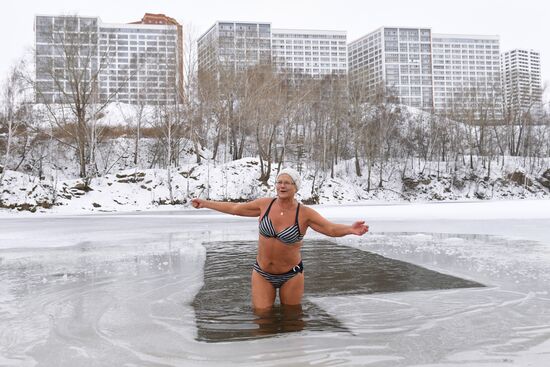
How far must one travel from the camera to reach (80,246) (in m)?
9.41

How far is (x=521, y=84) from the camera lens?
6231 cm

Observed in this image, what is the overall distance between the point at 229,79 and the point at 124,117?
974 cm

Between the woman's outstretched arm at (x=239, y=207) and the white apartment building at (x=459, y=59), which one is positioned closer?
the woman's outstretched arm at (x=239, y=207)

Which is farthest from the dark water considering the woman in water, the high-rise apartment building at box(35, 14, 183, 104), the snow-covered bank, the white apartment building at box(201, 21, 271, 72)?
the white apartment building at box(201, 21, 271, 72)

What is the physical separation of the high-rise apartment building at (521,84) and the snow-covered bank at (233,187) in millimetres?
10020

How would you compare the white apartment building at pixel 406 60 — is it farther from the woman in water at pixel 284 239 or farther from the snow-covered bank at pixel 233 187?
the woman in water at pixel 284 239

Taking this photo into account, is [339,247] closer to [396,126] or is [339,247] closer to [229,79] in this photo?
[229,79]

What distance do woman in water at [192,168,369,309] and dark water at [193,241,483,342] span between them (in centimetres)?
17

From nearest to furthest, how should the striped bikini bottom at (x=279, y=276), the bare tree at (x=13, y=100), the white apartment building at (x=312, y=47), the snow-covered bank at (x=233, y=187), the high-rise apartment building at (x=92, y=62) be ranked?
the striped bikini bottom at (x=279, y=276) → the snow-covered bank at (x=233, y=187) → the bare tree at (x=13, y=100) → the high-rise apartment building at (x=92, y=62) → the white apartment building at (x=312, y=47)

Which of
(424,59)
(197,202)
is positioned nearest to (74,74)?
(197,202)

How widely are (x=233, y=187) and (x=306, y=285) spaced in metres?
25.3

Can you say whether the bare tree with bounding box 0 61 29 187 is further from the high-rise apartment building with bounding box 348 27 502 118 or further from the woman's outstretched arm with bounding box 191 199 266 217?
the high-rise apartment building with bounding box 348 27 502 118

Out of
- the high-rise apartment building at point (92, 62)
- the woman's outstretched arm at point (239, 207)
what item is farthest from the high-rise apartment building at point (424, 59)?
the woman's outstretched arm at point (239, 207)

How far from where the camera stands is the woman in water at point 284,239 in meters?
3.98
